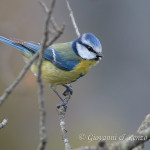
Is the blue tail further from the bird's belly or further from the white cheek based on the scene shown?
the white cheek

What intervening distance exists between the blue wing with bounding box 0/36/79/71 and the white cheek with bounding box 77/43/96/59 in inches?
3.0

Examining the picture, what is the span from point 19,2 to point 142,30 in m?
1.87

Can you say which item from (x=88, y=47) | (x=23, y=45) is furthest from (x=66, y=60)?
(x=23, y=45)

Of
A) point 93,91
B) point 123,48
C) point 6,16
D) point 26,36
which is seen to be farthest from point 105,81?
point 6,16

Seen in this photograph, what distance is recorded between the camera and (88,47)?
2.71 meters

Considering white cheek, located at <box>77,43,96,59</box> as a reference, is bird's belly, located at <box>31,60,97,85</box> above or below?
below

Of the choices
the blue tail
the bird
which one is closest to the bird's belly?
the bird

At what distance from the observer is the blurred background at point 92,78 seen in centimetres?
418

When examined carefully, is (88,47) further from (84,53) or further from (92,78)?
(92,78)

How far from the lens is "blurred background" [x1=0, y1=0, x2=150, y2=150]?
418 cm

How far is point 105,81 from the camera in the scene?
15.9ft

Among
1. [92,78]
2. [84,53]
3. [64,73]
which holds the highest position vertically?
[92,78]

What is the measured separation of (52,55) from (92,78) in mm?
1959

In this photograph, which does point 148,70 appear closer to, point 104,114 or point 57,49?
point 104,114
